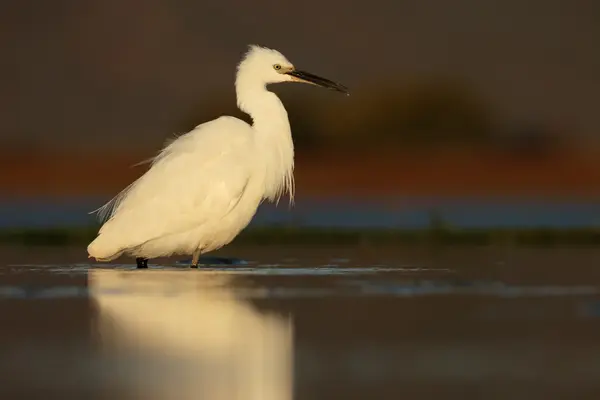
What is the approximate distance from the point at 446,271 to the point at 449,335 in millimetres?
3962

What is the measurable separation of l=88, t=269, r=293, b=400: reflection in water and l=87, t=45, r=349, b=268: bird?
1567 mm

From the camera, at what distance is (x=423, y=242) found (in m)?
16.4

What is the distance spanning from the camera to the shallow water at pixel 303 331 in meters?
7.00

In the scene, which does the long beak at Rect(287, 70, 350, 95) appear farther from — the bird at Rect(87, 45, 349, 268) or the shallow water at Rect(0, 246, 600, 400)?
the shallow water at Rect(0, 246, 600, 400)

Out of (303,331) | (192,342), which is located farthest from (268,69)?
(192,342)

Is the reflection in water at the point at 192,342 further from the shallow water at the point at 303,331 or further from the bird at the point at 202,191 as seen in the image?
the bird at the point at 202,191

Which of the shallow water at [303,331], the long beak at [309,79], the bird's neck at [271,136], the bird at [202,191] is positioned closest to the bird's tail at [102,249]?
the bird at [202,191]

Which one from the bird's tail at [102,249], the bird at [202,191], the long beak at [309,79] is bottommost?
the bird's tail at [102,249]

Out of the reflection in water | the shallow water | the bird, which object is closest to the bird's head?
the bird

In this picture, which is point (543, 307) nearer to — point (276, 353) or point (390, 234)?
point (276, 353)

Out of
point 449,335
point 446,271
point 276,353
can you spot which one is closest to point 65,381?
point 276,353

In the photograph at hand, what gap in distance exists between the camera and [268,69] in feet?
45.1

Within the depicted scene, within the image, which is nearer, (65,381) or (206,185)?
(65,381)

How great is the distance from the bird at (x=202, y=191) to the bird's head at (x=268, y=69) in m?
0.39
